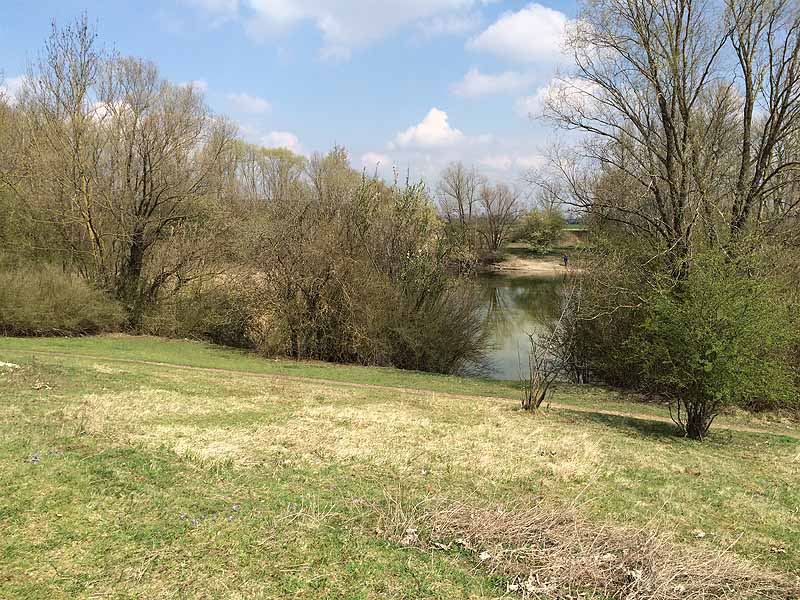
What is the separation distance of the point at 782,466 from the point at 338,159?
27.0 meters

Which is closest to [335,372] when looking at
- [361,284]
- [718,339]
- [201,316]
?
[361,284]

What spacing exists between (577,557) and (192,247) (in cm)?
2282

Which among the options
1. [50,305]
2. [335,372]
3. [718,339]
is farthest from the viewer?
[50,305]

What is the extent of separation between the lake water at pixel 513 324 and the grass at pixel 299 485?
36.4 feet

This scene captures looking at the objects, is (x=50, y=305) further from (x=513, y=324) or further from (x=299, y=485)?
(x=513, y=324)

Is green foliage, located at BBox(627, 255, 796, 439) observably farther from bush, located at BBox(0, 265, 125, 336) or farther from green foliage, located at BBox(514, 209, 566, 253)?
green foliage, located at BBox(514, 209, 566, 253)

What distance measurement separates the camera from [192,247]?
24.2 meters

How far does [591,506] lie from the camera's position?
5.80 metres

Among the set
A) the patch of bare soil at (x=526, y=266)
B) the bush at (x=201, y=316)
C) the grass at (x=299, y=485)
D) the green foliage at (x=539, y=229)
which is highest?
the green foliage at (x=539, y=229)

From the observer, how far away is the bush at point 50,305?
65.9 feet

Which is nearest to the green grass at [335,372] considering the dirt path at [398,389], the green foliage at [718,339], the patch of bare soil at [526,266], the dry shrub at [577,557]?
the dirt path at [398,389]

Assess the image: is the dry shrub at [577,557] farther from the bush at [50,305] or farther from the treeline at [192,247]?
the bush at [50,305]

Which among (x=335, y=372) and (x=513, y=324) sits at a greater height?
(x=513, y=324)

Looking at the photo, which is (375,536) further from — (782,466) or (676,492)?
(782,466)
